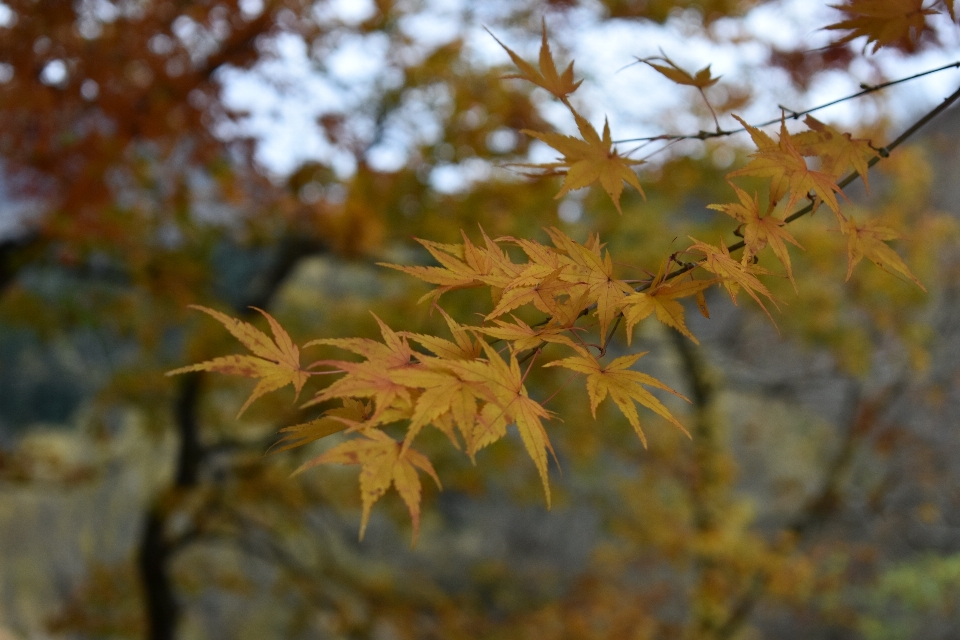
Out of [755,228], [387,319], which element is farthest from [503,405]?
[387,319]

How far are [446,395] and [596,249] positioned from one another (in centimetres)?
23

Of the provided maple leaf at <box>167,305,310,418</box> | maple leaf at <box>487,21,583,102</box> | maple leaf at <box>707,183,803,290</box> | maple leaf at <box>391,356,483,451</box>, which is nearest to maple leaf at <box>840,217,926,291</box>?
maple leaf at <box>707,183,803,290</box>

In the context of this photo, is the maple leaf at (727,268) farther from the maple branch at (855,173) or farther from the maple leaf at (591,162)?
the maple leaf at (591,162)

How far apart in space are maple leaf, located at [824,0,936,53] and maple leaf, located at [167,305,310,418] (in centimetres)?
71

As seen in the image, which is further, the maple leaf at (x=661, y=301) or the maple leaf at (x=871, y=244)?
the maple leaf at (x=871, y=244)

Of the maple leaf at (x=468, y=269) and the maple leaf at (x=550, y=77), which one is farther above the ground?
the maple leaf at (x=550, y=77)

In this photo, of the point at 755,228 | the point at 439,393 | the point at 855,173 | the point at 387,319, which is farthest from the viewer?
the point at 387,319

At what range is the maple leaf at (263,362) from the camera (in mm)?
605

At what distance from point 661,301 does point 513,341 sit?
0.14 meters

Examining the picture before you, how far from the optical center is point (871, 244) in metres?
0.75

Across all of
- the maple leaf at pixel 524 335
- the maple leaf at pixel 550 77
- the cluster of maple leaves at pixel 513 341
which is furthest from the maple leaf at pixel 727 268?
the maple leaf at pixel 550 77

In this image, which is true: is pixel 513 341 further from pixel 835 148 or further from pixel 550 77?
pixel 835 148

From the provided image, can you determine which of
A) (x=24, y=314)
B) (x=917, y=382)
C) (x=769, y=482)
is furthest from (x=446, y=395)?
(x=769, y=482)

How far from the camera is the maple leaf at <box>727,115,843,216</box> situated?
2.24 feet
